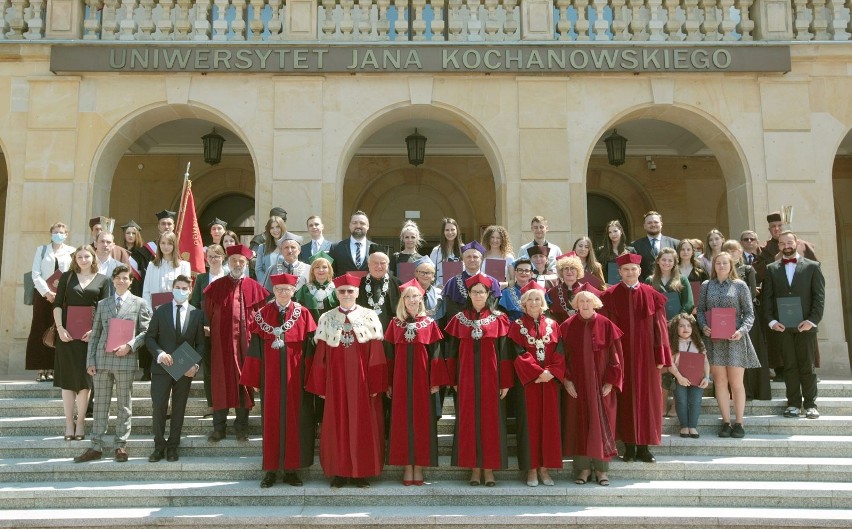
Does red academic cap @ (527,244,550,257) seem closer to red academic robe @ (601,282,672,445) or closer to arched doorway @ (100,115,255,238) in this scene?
red academic robe @ (601,282,672,445)

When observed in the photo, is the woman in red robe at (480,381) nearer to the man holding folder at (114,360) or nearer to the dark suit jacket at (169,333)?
the dark suit jacket at (169,333)

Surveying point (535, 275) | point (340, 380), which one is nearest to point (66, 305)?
point (340, 380)

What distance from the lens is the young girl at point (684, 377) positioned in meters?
7.27

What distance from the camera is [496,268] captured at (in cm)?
765

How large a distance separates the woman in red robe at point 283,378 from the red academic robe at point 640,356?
315 cm

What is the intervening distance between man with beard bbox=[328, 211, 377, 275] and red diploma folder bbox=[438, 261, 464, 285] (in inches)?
43.8

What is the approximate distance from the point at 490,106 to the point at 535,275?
421 cm

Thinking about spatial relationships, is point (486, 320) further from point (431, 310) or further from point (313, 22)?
point (313, 22)

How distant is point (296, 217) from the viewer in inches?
428

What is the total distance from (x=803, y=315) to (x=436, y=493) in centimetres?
491

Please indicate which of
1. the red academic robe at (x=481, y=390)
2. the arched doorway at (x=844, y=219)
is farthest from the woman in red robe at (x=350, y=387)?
the arched doorway at (x=844, y=219)

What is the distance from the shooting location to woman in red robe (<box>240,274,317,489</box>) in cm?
653

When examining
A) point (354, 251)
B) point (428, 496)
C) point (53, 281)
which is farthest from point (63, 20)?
point (428, 496)

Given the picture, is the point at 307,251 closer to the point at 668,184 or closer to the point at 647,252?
the point at 647,252
